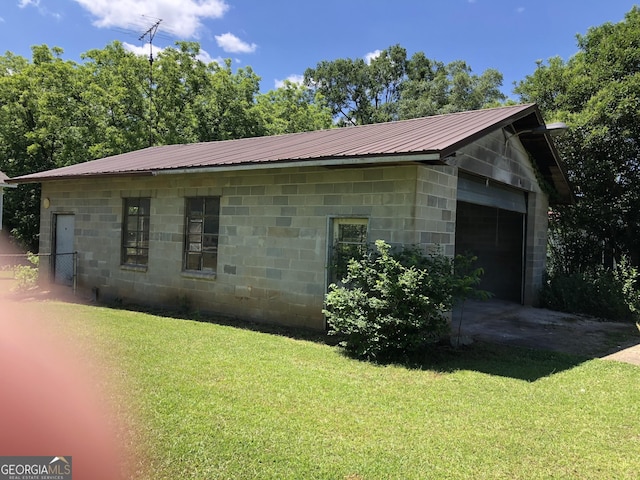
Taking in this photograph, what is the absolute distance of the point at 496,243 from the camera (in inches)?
552

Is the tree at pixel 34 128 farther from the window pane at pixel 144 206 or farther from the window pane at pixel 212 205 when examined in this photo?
the window pane at pixel 212 205

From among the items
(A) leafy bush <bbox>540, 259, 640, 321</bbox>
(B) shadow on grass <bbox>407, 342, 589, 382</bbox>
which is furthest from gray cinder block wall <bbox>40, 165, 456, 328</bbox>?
(A) leafy bush <bbox>540, 259, 640, 321</bbox>

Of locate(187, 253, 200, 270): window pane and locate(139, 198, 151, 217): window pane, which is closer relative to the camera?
locate(187, 253, 200, 270): window pane

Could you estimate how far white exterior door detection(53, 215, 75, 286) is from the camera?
500 inches

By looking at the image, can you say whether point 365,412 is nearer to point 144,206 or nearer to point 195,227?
point 195,227

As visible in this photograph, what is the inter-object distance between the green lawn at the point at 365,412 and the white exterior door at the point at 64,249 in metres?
6.45

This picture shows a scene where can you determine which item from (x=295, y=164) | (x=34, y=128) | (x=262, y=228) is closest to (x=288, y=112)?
(x=34, y=128)

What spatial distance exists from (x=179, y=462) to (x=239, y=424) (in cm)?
74

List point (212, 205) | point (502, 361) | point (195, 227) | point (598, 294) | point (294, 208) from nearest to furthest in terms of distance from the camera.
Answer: point (502, 361) < point (294, 208) < point (212, 205) < point (195, 227) < point (598, 294)

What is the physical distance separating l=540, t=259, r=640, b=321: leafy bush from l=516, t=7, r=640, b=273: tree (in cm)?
141

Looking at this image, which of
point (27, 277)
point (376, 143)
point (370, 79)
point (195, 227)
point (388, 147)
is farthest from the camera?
Result: point (370, 79)

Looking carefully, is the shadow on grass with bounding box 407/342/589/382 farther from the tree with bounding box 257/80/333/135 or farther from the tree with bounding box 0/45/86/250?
the tree with bounding box 0/45/86/250

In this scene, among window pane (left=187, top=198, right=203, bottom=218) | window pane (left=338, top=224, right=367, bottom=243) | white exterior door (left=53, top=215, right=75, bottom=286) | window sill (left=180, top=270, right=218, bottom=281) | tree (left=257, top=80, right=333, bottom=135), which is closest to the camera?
window pane (left=338, top=224, right=367, bottom=243)

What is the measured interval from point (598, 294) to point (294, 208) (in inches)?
310
